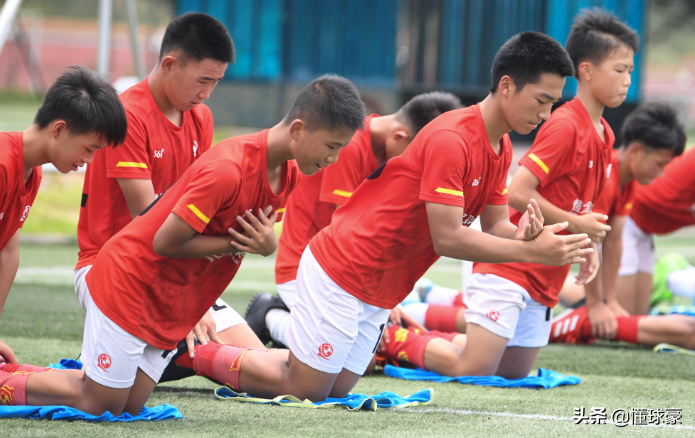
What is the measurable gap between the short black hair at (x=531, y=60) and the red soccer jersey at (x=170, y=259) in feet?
3.35

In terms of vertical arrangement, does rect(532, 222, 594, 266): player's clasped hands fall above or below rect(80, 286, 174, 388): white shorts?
above

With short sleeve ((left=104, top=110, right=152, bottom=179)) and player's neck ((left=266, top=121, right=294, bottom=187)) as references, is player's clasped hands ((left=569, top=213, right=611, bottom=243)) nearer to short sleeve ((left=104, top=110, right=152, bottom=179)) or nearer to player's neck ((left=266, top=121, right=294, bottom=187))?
player's neck ((left=266, top=121, right=294, bottom=187))

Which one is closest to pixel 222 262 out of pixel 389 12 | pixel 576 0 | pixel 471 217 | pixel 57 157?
pixel 57 157

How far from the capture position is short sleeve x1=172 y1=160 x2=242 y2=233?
9.64 feet

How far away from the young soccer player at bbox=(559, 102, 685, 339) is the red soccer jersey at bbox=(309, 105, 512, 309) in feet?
7.06

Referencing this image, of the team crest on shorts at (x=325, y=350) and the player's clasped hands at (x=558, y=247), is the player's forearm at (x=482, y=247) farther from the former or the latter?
the team crest on shorts at (x=325, y=350)

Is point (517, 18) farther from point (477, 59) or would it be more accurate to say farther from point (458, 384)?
point (458, 384)

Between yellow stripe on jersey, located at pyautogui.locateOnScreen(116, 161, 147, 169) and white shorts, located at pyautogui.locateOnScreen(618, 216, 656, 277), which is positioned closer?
yellow stripe on jersey, located at pyautogui.locateOnScreen(116, 161, 147, 169)

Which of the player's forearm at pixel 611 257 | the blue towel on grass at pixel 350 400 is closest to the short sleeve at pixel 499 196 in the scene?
the blue towel on grass at pixel 350 400

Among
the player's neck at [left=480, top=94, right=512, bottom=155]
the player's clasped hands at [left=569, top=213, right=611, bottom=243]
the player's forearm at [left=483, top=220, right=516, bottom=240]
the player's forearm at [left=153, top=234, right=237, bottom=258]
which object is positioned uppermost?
the player's neck at [left=480, top=94, right=512, bottom=155]

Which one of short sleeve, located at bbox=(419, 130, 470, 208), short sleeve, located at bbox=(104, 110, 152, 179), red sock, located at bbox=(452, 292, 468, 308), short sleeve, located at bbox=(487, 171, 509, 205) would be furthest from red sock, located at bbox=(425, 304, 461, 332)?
short sleeve, located at bbox=(104, 110, 152, 179)

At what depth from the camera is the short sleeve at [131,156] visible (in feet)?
11.9

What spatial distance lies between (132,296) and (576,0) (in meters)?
13.7

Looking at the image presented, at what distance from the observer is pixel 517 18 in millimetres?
14820
